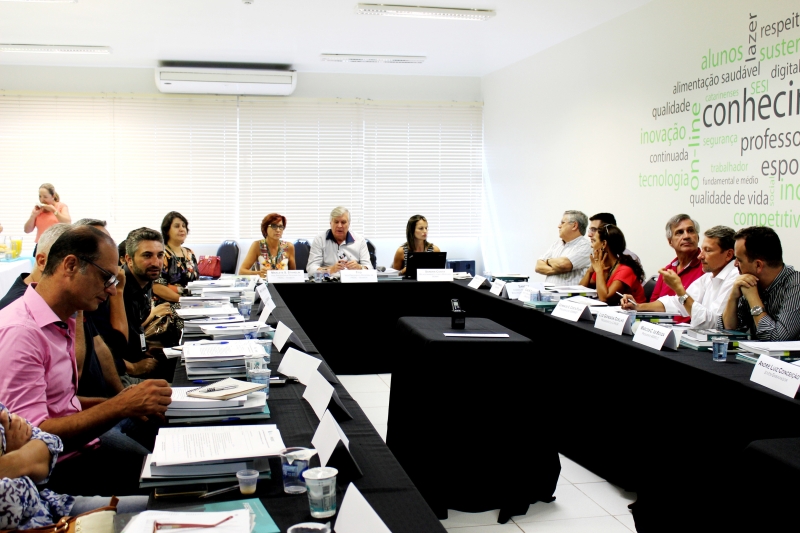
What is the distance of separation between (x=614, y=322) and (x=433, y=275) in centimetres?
257

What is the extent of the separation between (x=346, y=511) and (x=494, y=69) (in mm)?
8270

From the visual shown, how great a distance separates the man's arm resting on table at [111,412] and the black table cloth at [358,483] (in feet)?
1.01

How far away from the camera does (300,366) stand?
2162mm

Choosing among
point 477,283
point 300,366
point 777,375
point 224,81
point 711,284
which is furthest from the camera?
point 224,81

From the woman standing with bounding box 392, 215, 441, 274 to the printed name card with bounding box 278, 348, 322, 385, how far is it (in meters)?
4.12

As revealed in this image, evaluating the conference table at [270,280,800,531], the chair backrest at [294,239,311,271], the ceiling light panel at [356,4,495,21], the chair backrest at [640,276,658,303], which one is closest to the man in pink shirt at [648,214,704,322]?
the chair backrest at [640,276,658,303]

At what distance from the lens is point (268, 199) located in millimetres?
9008

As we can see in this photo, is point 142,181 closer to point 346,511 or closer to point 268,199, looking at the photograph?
point 268,199

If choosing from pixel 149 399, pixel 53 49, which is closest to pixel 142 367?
pixel 149 399

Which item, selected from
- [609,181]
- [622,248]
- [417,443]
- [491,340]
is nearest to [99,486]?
[417,443]

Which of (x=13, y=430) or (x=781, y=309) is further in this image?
(x=781, y=309)

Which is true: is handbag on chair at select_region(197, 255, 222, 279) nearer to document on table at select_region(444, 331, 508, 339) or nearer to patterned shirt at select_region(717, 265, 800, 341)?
document on table at select_region(444, 331, 508, 339)

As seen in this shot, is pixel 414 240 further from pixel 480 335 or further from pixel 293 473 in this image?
pixel 293 473

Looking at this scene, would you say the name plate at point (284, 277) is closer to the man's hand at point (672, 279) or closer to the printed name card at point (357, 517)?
the man's hand at point (672, 279)
